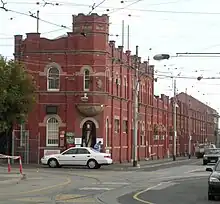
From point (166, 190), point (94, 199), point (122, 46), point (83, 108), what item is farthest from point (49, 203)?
point (122, 46)

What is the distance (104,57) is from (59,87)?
14.8 ft

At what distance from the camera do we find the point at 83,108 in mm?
47094

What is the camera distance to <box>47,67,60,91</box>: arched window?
1898 inches

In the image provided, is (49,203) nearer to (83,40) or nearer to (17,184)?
(17,184)

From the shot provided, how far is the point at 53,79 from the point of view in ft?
158

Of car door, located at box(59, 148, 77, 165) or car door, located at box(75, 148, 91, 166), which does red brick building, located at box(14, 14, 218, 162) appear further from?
car door, located at box(75, 148, 91, 166)

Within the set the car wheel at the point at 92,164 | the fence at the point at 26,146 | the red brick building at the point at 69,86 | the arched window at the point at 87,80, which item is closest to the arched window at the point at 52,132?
the red brick building at the point at 69,86

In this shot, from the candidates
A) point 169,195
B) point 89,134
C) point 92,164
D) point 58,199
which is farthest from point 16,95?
point 58,199

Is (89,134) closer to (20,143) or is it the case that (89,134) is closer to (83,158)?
(20,143)

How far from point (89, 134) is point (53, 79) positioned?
218 inches

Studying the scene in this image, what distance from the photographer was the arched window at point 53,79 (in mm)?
48219

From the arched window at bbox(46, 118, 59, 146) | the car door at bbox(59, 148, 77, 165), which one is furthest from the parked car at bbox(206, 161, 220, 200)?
the arched window at bbox(46, 118, 59, 146)

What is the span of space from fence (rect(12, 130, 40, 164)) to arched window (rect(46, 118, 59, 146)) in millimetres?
938

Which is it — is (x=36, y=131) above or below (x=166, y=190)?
above
